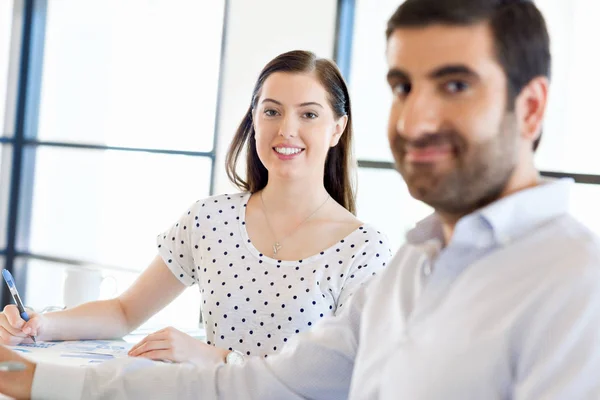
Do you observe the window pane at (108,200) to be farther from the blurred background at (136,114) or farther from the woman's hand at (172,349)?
→ the woman's hand at (172,349)

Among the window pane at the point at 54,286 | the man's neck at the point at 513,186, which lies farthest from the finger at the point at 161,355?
the window pane at the point at 54,286

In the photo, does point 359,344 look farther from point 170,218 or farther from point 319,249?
point 170,218

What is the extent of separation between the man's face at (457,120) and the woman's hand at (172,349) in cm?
85

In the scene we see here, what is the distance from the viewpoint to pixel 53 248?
4.80 metres

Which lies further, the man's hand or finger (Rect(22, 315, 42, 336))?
finger (Rect(22, 315, 42, 336))

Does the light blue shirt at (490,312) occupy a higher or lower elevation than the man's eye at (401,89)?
lower

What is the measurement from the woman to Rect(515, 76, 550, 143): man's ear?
944 mm

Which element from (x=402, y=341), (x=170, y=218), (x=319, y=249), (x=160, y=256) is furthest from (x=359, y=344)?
(x=170, y=218)

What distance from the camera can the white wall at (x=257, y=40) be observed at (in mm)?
3256

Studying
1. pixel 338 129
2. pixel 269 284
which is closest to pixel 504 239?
pixel 269 284

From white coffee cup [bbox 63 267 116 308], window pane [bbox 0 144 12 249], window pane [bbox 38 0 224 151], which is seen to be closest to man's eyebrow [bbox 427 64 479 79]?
white coffee cup [bbox 63 267 116 308]

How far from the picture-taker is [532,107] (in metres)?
0.94

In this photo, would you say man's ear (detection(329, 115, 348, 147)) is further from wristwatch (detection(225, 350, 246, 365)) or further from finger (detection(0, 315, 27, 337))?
finger (detection(0, 315, 27, 337))

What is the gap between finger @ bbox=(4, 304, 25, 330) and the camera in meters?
1.75
